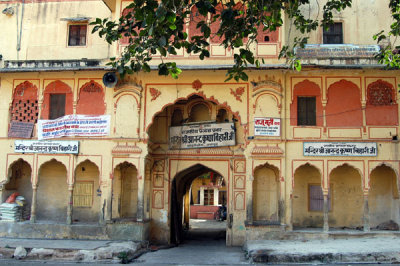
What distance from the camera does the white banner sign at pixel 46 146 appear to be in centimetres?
1402

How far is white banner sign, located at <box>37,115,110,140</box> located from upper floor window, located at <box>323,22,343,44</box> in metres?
8.07

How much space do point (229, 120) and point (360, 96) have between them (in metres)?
4.31

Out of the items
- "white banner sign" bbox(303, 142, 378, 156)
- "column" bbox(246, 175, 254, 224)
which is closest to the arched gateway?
"column" bbox(246, 175, 254, 224)

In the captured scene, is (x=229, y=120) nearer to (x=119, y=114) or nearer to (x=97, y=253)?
(x=119, y=114)

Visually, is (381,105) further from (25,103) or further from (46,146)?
(25,103)

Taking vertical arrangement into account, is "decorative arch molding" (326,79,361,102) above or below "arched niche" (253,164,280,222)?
above

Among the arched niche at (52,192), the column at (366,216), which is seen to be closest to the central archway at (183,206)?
the arched niche at (52,192)

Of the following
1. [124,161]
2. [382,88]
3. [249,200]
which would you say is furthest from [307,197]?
[124,161]

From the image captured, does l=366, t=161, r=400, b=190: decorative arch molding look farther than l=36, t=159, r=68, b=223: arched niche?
No

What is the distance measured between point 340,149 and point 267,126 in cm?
237

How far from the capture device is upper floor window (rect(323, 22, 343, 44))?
49.4ft

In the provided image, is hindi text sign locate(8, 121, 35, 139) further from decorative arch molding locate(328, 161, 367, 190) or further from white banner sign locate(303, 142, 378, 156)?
decorative arch molding locate(328, 161, 367, 190)

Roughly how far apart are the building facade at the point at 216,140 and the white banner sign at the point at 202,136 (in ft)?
0.12

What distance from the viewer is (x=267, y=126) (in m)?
13.4
